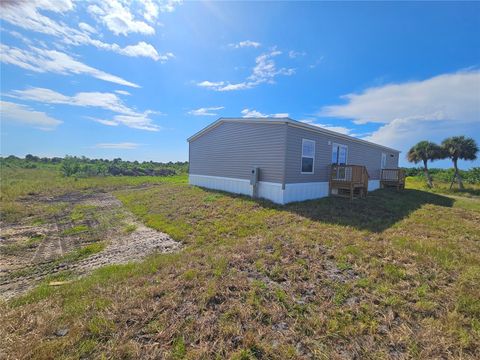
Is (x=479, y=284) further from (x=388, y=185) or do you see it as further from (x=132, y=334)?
(x=388, y=185)

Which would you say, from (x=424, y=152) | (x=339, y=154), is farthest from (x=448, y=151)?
(x=339, y=154)

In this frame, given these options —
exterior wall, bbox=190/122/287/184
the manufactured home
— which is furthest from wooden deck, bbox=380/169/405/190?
exterior wall, bbox=190/122/287/184

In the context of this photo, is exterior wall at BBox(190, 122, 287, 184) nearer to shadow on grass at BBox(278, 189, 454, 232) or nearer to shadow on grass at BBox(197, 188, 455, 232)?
shadow on grass at BBox(197, 188, 455, 232)

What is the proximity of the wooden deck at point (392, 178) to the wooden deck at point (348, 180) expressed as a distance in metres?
6.27

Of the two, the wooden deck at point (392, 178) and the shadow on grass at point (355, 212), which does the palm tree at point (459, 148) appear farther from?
the shadow on grass at point (355, 212)

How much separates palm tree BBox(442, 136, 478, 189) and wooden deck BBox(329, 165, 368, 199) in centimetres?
1239

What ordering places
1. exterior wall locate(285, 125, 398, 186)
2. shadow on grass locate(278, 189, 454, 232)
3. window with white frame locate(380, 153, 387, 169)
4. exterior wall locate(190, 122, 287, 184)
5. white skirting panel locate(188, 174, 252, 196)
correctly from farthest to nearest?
window with white frame locate(380, 153, 387, 169) < white skirting panel locate(188, 174, 252, 196) < exterior wall locate(190, 122, 287, 184) < exterior wall locate(285, 125, 398, 186) < shadow on grass locate(278, 189, 454, 232)

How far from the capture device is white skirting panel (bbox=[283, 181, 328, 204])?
9.20 metres

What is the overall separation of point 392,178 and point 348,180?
801 cm

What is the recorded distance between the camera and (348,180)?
33.7ft

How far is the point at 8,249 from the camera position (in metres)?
5.12

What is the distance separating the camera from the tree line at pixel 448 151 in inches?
675

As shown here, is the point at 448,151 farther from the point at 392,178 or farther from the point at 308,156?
the point at 308,156

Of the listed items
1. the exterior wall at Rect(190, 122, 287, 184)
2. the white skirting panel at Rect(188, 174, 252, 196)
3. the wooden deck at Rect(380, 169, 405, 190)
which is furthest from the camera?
the wooden deck at Rect(380, 169, 405, 190)
